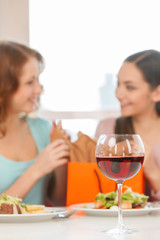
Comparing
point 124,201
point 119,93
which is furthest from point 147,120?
point 124,201

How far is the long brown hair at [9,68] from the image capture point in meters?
2.31

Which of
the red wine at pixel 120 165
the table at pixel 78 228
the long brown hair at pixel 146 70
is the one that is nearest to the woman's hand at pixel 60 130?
the long brown hair at pixel 146 70

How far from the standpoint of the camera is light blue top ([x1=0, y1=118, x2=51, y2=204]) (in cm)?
217

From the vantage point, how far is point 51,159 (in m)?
2.04

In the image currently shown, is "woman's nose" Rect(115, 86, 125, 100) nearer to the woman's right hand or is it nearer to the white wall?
the woman's right hand

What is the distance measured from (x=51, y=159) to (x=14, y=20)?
3.24 feet

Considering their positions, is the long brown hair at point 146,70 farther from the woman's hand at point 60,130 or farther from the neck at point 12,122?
the neck at point 12,122

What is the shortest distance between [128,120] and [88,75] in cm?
36

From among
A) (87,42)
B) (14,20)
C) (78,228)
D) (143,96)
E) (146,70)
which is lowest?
(78,228)

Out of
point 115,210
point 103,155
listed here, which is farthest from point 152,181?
point 103,155

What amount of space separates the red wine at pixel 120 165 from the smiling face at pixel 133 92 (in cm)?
127

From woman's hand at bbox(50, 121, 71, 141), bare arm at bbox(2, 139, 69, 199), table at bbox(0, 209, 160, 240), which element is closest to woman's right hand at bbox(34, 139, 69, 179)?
bare arm at bbox(2, 139, 69, 199)

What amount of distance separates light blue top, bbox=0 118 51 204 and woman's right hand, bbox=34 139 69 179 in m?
0.17

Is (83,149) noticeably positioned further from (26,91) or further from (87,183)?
(26,91)
